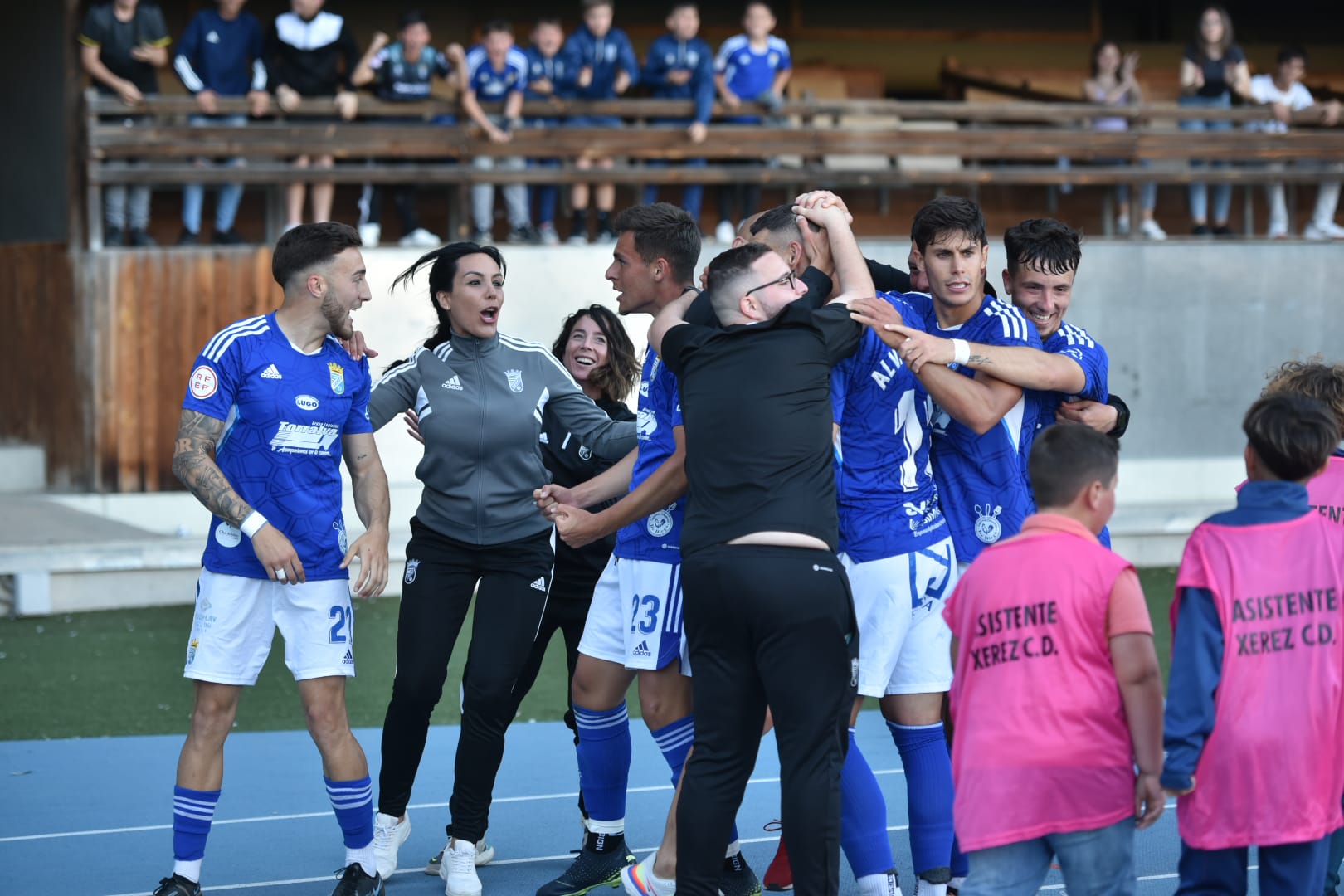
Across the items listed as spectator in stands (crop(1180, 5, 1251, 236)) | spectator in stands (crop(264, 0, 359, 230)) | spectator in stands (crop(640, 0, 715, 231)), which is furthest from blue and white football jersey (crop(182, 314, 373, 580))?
spectator in stands (crop(1180, 5, 1251, 236))

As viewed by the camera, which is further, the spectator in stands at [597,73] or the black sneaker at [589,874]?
the spectator in stands at [597,73]

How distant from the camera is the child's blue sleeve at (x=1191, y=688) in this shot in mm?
3344

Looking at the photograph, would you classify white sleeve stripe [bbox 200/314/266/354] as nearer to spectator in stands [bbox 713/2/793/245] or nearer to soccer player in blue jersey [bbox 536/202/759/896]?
soccer player in blue jersey [bbox 536/202/759/896]

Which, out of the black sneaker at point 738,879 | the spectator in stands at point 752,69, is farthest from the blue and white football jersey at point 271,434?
the spectator in stands at point 752,69

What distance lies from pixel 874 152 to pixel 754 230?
32.8 feet

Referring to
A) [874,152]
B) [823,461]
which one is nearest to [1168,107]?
[874,152]

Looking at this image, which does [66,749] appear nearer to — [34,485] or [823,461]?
[823,461]

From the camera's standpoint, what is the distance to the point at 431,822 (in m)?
5.99

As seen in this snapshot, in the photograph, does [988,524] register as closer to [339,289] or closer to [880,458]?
[880,458]

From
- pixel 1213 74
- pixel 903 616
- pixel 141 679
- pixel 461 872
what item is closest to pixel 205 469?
pixel 461 872

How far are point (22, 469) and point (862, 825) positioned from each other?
1038 centimetres

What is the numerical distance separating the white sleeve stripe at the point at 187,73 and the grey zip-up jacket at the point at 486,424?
790 centimetres

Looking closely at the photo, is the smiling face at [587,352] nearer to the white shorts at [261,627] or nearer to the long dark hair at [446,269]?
→ the long dark hair at [446,269]

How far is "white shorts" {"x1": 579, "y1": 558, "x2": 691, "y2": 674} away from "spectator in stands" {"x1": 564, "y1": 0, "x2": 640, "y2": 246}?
8.76m
